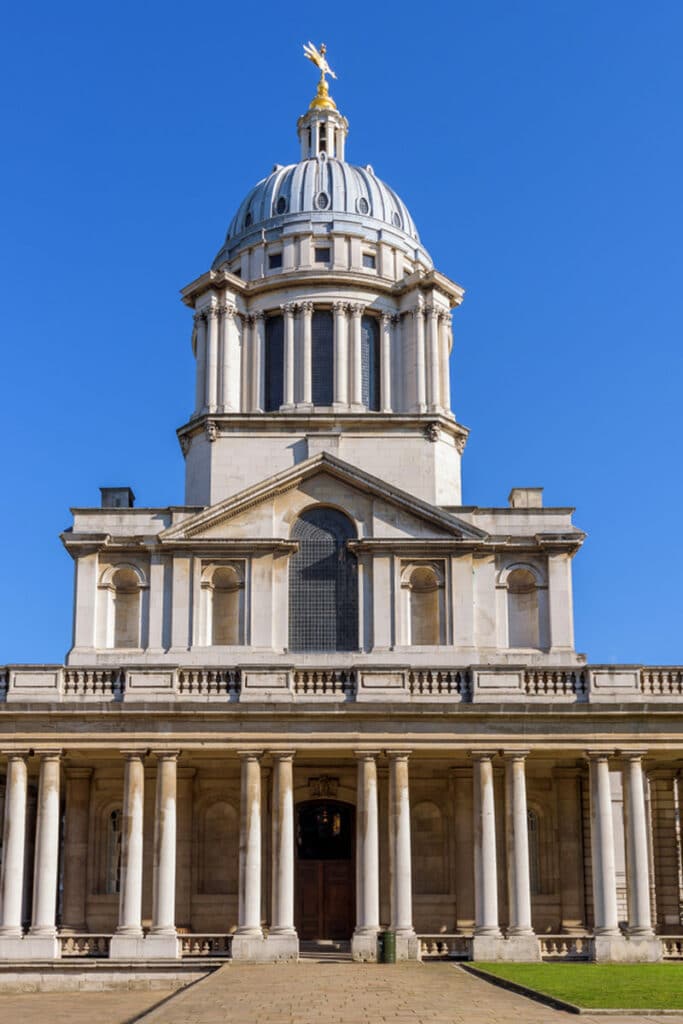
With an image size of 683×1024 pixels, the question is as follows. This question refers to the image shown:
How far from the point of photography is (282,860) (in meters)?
41.5

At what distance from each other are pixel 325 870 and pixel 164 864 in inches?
268

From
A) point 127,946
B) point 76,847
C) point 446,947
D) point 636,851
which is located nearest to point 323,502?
point 76,847

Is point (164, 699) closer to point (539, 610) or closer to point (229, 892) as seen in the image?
point (229, 892)

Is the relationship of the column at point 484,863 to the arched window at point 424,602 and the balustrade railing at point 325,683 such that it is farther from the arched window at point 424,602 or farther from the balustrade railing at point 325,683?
the arched window at point 424,602

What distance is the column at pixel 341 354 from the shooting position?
54.7 meters

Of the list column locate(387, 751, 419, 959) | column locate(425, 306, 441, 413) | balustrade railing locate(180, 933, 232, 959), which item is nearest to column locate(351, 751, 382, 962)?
column locate(387, 751, 419, 959)

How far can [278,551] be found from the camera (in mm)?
48688

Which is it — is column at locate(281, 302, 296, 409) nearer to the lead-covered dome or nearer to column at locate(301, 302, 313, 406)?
column at locate(301, 302, 313, 406)

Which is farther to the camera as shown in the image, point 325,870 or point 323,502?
point 323,502

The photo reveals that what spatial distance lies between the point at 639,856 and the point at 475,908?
4.82m

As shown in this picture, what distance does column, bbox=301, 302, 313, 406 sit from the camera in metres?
54.8

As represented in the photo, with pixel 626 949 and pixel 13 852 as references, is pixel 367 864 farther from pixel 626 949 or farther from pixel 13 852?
pixel 13 852

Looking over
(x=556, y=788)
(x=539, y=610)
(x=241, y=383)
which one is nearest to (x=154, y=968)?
(x=556, y=788)

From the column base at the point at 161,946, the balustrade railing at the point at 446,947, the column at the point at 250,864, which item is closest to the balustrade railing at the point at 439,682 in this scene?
the column at the point at 250,864
